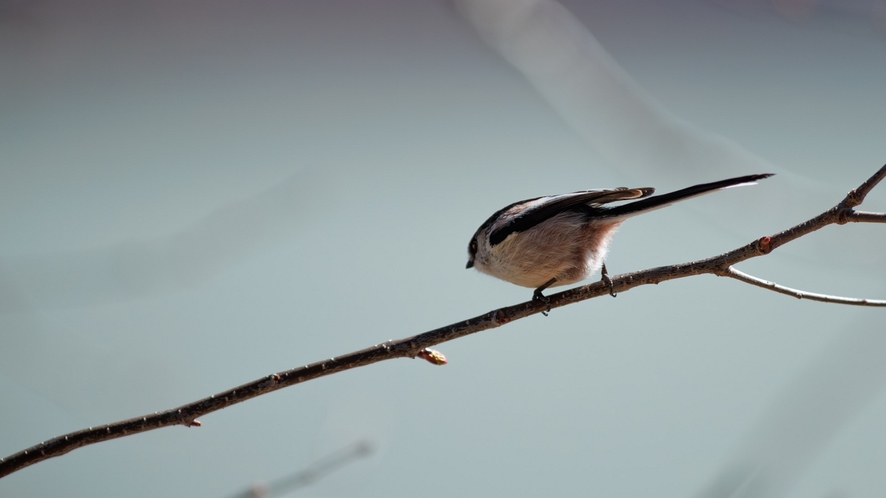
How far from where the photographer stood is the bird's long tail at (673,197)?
214cm

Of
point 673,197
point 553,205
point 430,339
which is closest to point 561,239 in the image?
point 553,205

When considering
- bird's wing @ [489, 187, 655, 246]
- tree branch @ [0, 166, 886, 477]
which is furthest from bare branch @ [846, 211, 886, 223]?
bird's wing @ [489, 187, 655, 246]

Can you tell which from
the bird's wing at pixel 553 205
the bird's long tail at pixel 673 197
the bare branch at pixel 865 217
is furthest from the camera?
the bird's wing at pixel 553 205

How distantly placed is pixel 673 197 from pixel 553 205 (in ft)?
2.39

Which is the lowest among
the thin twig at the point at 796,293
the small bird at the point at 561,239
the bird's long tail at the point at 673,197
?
the thin twig at the point at 796,293

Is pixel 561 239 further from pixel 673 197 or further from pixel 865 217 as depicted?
pixel 865 217

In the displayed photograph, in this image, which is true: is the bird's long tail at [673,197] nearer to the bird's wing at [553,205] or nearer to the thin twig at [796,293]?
the bird's wing at [553,205]

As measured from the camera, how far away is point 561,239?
2.96 meters

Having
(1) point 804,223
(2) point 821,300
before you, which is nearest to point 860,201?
→ (1) point 804,223

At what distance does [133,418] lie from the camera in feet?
6.36

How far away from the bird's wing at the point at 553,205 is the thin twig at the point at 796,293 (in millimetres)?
792

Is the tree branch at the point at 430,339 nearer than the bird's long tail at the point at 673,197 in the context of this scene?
Yes

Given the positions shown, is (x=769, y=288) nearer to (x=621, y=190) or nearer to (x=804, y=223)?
(x=804, y=223)

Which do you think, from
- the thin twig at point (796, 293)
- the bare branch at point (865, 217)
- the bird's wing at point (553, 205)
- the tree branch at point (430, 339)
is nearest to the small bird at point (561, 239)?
the bird's wing at point (553, 205)
